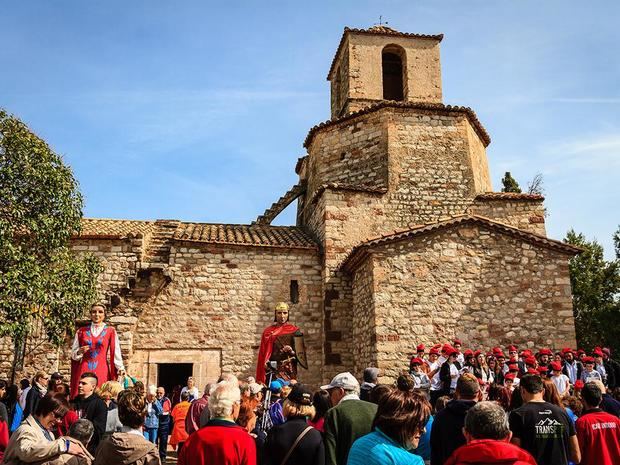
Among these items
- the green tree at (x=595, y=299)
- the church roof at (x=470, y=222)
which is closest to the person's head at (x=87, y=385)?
the church roof at (x=470, y=222)

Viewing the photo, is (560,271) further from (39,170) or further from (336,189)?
(39,170)

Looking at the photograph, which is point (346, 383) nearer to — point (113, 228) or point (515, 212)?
point (515, 212)

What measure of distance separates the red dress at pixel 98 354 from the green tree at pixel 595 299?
21688 mm

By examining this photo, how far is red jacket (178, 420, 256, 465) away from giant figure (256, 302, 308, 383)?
430 cm

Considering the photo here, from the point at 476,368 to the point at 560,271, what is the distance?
4968mm

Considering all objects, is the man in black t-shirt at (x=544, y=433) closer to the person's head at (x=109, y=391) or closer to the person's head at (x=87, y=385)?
the person's head at (x=109, y=391)

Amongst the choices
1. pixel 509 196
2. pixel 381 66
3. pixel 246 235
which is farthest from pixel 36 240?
pixel 509 196

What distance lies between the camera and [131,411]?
13.5 feet

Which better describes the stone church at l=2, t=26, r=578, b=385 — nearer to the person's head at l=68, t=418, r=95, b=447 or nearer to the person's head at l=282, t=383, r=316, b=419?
the person's head at l=282, t=383, r=316, b=419

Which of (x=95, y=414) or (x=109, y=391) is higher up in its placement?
(x=109, y=391)

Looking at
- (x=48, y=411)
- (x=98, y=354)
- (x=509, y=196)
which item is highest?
(x=509, y=196)

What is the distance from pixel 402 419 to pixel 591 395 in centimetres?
270

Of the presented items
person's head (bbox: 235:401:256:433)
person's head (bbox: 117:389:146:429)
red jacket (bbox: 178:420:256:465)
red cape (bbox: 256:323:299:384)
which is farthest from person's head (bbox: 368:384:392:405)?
red cape (bbox: 256:323:299:384)

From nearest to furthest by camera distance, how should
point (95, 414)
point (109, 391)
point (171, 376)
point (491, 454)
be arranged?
point (491, 454) → point (95, 414) → point (109, 391) → point (171, 376)
